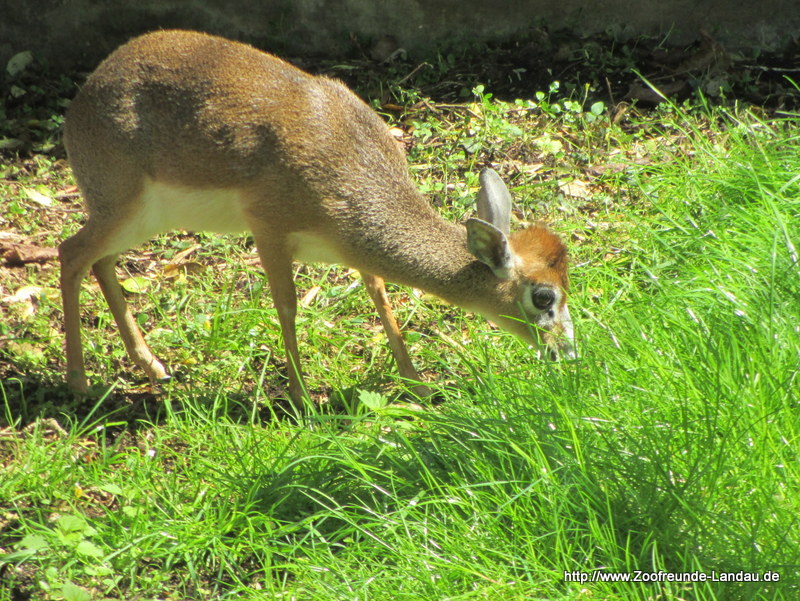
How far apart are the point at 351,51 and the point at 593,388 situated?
176 inches

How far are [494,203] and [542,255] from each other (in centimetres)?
37

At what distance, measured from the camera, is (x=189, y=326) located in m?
5.23

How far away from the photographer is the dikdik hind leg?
4703mm

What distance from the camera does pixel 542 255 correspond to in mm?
4660

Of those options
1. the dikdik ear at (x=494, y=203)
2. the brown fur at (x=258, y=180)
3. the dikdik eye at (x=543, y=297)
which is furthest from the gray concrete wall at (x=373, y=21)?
the dikdik eye at (x=543, y=297)

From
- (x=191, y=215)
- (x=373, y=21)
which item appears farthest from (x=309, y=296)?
(x=373, y=21)

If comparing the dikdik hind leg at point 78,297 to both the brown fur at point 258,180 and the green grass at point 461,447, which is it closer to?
the brown fur at point 258,180

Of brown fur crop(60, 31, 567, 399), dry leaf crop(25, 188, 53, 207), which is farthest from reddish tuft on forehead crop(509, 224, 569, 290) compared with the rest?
dry leaf crop(25, 188, 53, 207)

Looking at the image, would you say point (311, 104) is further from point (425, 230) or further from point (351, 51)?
point (351, 51)

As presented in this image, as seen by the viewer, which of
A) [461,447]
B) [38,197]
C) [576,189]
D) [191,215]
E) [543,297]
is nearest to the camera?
[461,447]

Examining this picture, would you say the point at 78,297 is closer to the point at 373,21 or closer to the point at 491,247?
the point at 491,247

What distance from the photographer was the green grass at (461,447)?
3.08 metres

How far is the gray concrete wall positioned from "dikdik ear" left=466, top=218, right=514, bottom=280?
324cm

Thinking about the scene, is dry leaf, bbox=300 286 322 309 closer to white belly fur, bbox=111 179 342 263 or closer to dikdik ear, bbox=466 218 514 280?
white belly fur, bbox=111 179 342 263
